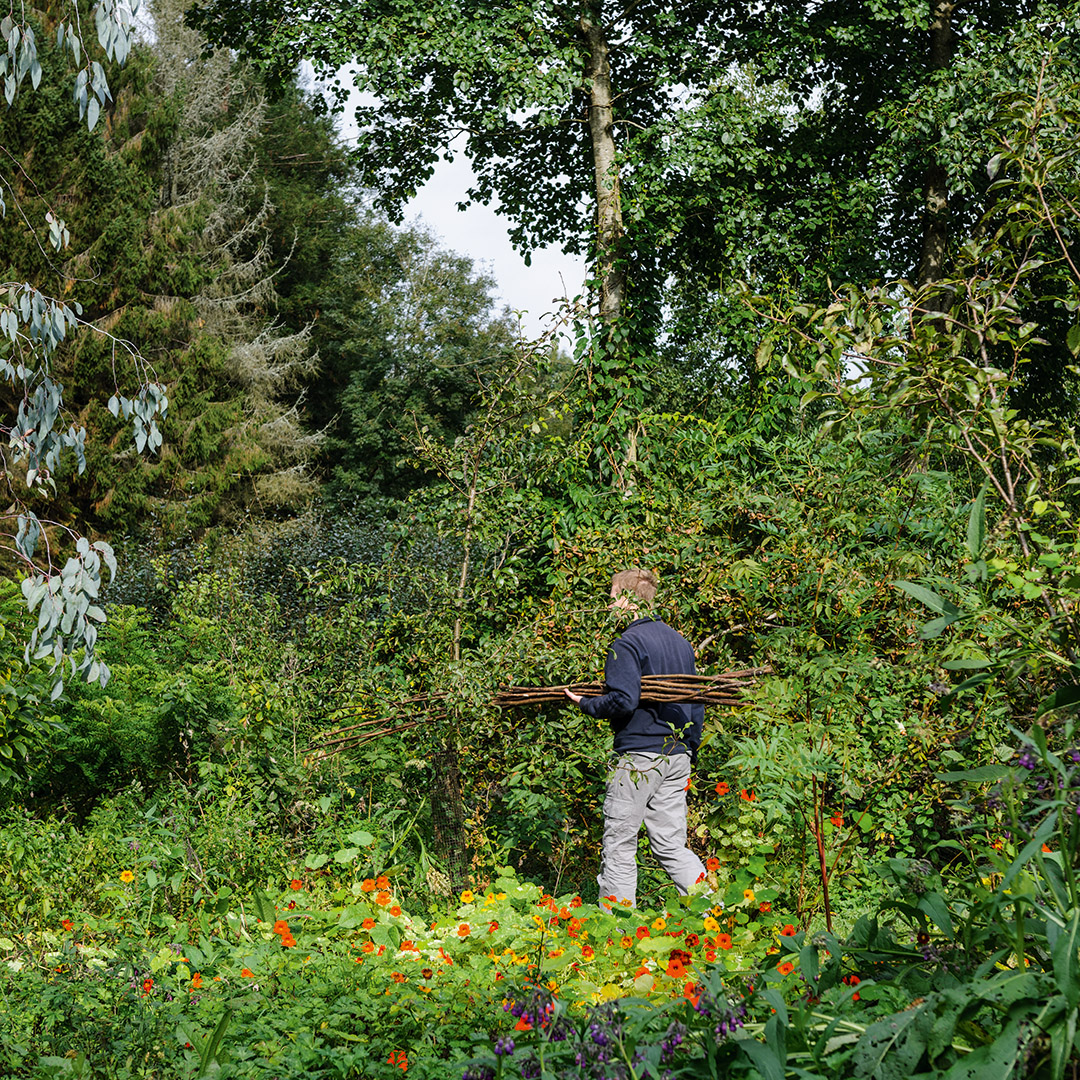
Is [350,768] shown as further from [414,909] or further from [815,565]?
[815,565]

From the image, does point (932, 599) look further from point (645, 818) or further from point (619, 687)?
point (645, 818)

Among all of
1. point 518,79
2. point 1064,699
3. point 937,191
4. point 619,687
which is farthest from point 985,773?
point 937,191

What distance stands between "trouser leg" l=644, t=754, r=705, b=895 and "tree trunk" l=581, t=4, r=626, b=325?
449 cm

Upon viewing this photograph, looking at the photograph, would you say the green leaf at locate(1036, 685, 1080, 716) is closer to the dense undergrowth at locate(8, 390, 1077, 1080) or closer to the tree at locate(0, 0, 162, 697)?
the dense undergrowth at locate(8, 390, 1077, 1080)

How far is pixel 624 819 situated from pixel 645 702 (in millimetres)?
510

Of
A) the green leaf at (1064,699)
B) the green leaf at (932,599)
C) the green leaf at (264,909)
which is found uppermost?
the green leaf at (932,599)

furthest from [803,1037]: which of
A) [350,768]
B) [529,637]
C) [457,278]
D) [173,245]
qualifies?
[457,278]

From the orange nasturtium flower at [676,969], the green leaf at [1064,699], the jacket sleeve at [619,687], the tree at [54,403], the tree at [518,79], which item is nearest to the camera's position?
the green leaf at [1064,699]

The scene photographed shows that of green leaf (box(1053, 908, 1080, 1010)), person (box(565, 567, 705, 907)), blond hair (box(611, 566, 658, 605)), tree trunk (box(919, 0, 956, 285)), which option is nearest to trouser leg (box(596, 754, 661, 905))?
person (box(565, 567, 705, 907))

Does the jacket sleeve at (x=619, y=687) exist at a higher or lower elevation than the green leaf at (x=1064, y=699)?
lower

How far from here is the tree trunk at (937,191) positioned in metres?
9.38

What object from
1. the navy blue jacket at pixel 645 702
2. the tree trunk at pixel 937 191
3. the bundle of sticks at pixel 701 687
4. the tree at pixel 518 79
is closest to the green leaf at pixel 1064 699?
the bundle of sticks at pixel 701 687

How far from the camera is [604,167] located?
853 cm

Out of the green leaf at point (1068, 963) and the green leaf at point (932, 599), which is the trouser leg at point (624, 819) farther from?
the green leaf at point (1068, 963)
